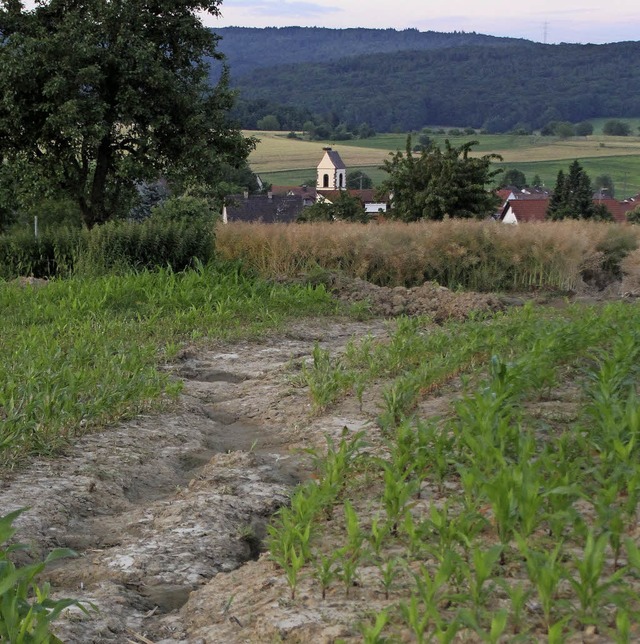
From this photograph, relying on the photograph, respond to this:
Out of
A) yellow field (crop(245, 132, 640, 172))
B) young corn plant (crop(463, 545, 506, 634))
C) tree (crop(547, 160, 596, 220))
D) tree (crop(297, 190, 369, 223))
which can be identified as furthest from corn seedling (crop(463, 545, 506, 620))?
yellow field (crop(245, 132, 640, 172))

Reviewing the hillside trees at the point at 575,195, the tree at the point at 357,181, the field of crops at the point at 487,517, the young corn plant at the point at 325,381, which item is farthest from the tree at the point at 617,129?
the field of crops at the point at 487,517

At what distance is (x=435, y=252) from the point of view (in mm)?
14891

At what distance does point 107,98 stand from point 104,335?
1464cm

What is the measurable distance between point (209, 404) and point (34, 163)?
16.4 metres

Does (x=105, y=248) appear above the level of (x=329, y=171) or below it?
above

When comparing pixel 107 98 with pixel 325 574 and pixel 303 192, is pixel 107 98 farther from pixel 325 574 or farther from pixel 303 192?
pixel 303 192

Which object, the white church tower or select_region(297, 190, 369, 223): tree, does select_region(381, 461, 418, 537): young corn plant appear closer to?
select_region(297, 190, 369, 223): tree

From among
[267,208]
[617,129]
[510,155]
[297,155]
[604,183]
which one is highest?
[617,129]

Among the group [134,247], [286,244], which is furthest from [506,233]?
[134,247]

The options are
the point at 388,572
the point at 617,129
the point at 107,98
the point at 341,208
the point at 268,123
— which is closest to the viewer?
the point at 388,572

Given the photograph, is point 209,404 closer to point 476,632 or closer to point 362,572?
point 362,572

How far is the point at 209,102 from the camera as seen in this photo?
885 inches

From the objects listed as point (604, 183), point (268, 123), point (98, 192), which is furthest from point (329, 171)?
point (98, 192)

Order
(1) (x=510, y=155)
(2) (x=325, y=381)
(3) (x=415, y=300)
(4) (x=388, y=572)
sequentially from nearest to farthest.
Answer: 1. (4) (x=388, y=572)
2. (2) (x=325, y=381)
3. (3) (x=415, y=300)
4. (1) (x=510, y=155)
